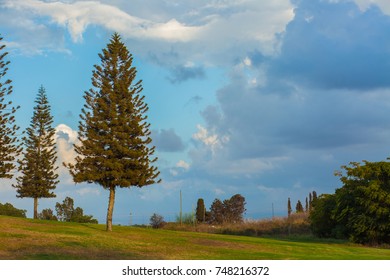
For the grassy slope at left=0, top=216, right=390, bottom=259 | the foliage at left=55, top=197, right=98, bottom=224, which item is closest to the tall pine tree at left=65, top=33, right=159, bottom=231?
the grassy slope at left=0, top=216, right=390, bottom=259

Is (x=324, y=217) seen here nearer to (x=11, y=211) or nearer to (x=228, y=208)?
(x=228, y=208)

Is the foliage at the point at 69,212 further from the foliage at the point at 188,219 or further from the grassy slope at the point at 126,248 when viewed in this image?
the grassy slope at the point at 126,248

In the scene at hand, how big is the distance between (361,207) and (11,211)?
52.2 m

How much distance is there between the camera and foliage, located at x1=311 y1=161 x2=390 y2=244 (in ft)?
141

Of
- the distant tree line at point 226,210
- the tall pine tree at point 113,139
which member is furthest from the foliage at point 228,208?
the tall pine tree at point 113,139

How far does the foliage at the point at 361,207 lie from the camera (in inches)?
1690

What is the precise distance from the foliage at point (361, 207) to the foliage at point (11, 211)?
46665mm

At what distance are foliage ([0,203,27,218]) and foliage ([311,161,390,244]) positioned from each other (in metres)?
46.7

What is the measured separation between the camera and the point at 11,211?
75.3 m

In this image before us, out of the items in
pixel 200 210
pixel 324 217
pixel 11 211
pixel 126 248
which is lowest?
pixel 126 248

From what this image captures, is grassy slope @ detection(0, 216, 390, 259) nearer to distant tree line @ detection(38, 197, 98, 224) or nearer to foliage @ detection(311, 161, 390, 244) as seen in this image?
foliage @ detection(311, 161, 390, 244)

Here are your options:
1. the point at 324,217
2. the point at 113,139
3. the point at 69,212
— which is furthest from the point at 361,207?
the point at 69,212

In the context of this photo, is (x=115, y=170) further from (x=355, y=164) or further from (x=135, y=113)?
(x=355, y=164)

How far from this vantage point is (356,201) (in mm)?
44375
